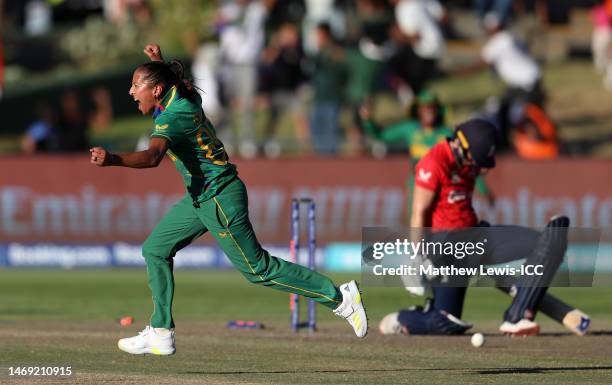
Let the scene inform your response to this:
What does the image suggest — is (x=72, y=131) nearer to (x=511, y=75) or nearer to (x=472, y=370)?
(x=511, y=75)

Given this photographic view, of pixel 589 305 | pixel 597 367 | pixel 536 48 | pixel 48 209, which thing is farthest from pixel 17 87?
pixel 597 367

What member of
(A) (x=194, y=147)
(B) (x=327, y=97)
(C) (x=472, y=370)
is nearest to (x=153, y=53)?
(A) (x=194, y=147)

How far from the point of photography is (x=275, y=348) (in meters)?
12.2

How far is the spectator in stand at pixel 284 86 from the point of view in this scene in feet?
79.3

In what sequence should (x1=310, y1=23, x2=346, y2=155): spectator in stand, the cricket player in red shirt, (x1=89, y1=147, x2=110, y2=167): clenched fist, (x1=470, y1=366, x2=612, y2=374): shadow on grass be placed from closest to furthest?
1. (x1=89, y1=147, x2=110, y2=167): clenched fist
2. (x1=470, y1=366, x2=612, y2=374): shadow on grass
3. the cricket player in red shirt
4. (x1=310, y1=23, x2=346, y2=155): spectator in stand

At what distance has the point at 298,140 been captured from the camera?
24.0 m

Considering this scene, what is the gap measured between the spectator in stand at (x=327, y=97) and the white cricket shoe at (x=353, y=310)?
12742 mm

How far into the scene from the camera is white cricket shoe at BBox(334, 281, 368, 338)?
10836 mm

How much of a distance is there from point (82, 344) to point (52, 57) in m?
21.5

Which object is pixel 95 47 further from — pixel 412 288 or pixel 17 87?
pixel 412 288

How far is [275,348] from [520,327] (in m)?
2.33

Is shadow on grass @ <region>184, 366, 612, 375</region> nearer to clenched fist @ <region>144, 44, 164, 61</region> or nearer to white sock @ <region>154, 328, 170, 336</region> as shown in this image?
white sock @ <region>154, 328, 170, 336</region>

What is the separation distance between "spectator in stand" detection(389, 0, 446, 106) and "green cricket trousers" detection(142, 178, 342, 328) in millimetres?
13937

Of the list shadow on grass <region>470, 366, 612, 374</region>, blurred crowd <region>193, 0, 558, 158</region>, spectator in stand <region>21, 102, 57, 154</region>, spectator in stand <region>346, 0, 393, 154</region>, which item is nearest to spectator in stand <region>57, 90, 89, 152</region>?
spectator in stand <region>21, 102, 57, 154</region>
